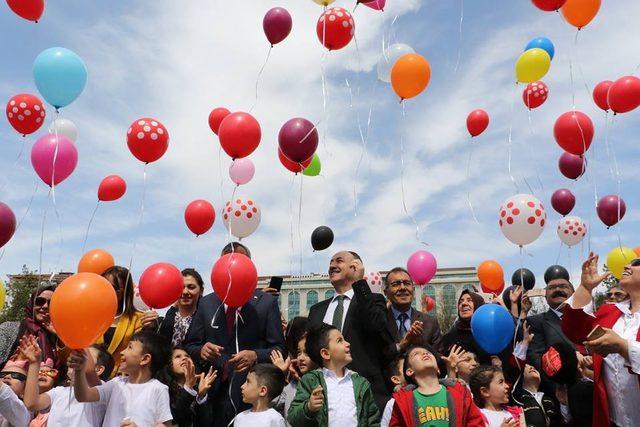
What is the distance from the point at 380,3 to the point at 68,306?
13.0ft

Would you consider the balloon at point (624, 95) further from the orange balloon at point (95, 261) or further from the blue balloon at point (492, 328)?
the orange balloon at point (95, 261)

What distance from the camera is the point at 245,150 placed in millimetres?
4809

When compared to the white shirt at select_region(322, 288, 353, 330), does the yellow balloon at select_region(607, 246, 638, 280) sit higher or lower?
higher

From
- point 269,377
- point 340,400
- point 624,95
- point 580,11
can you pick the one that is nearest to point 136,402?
point 269,377

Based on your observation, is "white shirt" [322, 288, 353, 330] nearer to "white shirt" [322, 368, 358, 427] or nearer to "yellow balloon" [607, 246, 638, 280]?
"white shirt" [322, 368, 358, 427]

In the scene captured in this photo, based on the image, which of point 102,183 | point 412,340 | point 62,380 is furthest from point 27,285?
point 412,340

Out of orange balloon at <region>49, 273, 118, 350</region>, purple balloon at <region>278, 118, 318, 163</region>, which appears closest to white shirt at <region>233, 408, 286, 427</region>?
orange balloon at <region>49, 273, 118, 350</region>

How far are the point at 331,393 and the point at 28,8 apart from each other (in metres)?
4.66

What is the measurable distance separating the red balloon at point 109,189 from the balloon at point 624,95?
5975 millimetres

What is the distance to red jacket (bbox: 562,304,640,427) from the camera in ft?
10.1

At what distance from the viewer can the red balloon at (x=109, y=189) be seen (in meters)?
6.86

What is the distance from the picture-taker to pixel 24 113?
19.8 ft

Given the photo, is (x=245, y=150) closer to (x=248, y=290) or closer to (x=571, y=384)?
(x=248, y=290)

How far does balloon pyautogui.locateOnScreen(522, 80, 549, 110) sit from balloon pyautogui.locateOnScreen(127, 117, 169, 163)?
4329mm
